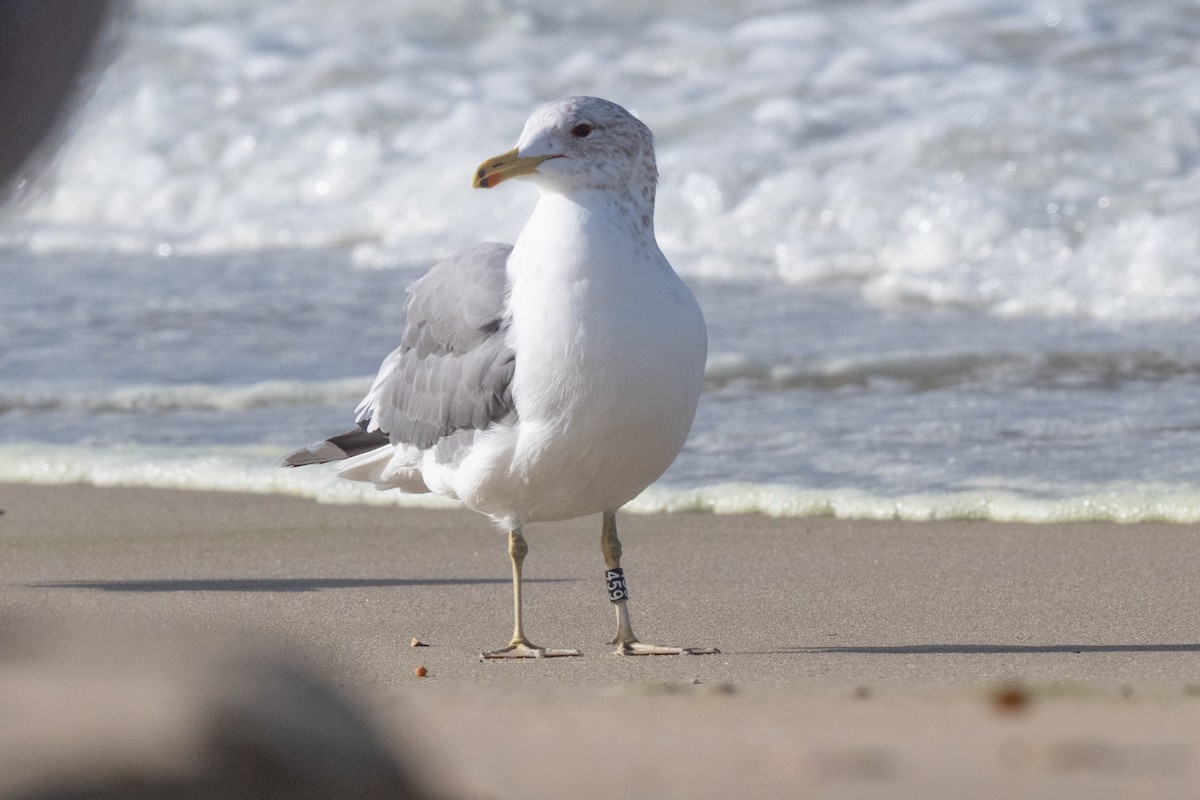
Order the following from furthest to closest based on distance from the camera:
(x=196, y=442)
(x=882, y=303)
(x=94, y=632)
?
(x=882, y=303), (x=196, y=442), (x=94, y=632)

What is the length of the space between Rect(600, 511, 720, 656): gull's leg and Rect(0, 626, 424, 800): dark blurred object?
301cm

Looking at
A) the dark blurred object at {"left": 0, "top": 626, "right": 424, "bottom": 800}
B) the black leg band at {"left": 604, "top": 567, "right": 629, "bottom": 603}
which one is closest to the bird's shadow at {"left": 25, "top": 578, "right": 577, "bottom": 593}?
the black leg band at {"left": 604, "top": 567, "right": 629, "bottom": 603}

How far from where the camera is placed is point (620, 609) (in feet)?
13.5

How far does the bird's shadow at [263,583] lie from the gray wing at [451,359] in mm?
570

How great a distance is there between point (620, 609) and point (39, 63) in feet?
11.2

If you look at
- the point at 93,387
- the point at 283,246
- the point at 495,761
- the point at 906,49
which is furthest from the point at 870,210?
the point at 495,761

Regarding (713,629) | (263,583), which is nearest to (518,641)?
(713,629)

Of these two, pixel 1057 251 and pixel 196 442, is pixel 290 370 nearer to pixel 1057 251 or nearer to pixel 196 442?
pixel 196 442

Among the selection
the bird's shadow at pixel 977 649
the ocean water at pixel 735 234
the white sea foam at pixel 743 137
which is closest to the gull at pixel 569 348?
the bird's shadow at pixel 977 649

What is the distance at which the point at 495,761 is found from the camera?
1.55 meters

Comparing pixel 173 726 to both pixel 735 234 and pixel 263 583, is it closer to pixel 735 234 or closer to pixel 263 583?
pixel 263 583

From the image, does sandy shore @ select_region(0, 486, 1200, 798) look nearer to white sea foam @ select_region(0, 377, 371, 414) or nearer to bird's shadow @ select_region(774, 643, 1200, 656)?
bird's shadow @ select_region(774, 643, 1200, 656)

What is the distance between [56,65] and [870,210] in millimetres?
10893

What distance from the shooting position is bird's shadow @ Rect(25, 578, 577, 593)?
4.97 metres
